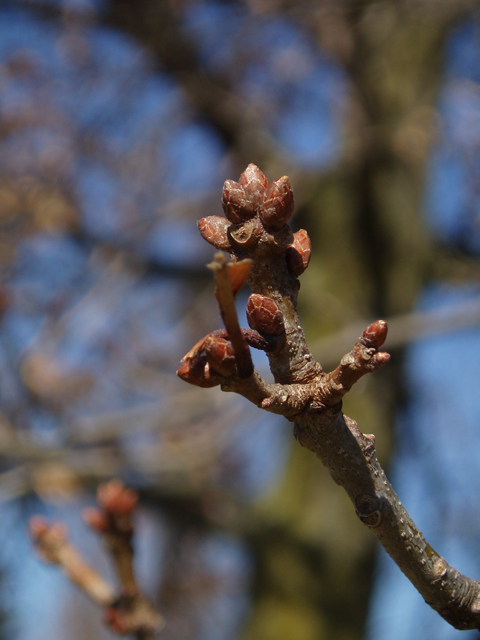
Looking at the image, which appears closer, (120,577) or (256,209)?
(256,209)

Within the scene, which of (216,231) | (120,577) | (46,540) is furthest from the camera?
(46,540)

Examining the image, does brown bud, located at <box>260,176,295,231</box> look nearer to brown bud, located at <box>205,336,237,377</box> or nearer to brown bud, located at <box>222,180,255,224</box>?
brown bud, located at <box>222,180,255,224</box>

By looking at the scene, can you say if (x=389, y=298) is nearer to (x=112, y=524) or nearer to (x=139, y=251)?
(x=139, y=251)

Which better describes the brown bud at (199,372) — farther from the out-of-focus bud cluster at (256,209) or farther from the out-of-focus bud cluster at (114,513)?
the out-of-focus bud cluster at (114,513)

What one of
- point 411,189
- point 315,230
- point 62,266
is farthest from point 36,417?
point 411,189

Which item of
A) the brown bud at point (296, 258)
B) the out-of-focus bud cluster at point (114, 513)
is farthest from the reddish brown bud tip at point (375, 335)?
the out-of-focus bud cluster at point (114, 513)

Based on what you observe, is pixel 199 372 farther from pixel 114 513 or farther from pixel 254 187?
pixel 114 513

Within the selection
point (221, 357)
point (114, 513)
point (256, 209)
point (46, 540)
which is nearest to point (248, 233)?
point (256, 209)
